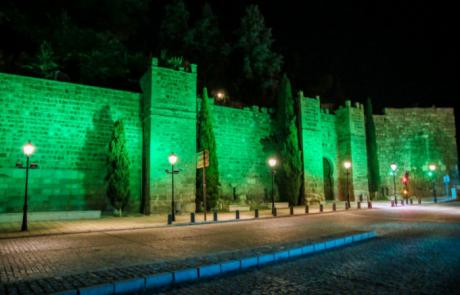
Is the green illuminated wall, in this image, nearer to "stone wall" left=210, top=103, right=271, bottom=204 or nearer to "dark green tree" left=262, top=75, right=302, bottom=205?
"dark green tree" left=262, top=75, right=302, bottom=205

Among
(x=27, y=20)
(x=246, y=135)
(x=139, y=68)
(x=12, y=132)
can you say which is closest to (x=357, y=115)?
(x=246, y=135)

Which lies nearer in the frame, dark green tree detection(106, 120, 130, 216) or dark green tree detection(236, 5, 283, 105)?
dark green tree detection(106, 120, 130, 216)

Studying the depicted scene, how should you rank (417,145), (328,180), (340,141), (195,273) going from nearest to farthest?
(195,273) → (328,180) → (340,141) → (417,145)

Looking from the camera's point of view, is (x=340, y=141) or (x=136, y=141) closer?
(x=136, y=141)

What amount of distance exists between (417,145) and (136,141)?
27149 millimetres

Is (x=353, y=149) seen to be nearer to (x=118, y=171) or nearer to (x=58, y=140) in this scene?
(x=118, y=171)

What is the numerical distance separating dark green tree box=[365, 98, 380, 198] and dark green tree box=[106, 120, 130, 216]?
71.0ft

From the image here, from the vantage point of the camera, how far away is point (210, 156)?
719 inches

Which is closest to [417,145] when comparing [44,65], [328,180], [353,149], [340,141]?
[353,149]

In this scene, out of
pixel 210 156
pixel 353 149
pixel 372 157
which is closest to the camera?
pixel 210 156

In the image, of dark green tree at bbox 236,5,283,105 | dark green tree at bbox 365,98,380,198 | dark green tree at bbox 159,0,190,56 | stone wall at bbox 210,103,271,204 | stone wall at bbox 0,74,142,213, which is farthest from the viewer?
dark green tree at bbox 236,5,283,105

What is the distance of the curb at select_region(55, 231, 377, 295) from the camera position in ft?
13.9

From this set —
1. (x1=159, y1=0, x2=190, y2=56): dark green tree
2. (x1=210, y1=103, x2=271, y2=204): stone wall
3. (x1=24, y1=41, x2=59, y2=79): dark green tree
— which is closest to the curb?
(x1=210, y1=103, x2=271, y2=204): stone wall

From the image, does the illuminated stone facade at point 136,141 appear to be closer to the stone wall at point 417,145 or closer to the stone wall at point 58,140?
the stone wall at point 58,140
